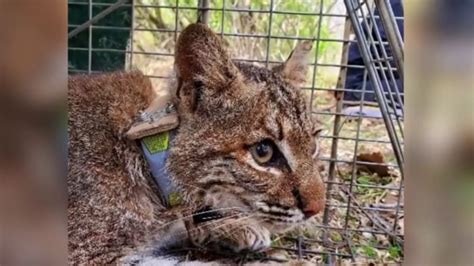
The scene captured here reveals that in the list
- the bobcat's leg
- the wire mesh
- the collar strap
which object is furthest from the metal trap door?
the collar strap

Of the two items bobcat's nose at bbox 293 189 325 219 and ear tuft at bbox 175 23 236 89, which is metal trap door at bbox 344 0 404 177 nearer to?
bobcat's nose at bbox 293 189 325 219

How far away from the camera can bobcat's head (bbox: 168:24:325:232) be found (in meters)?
0.87

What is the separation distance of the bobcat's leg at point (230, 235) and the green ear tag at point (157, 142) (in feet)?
0.45

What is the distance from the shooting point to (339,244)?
116 cm

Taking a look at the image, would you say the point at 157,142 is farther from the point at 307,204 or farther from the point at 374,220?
the point at 374,220

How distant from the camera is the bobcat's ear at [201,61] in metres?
0.85

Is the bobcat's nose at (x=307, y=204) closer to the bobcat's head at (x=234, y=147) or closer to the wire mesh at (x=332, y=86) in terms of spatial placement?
the bobcat's head at (x=234, y=147)

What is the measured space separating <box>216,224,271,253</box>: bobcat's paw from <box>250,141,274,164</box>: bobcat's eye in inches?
6.1
